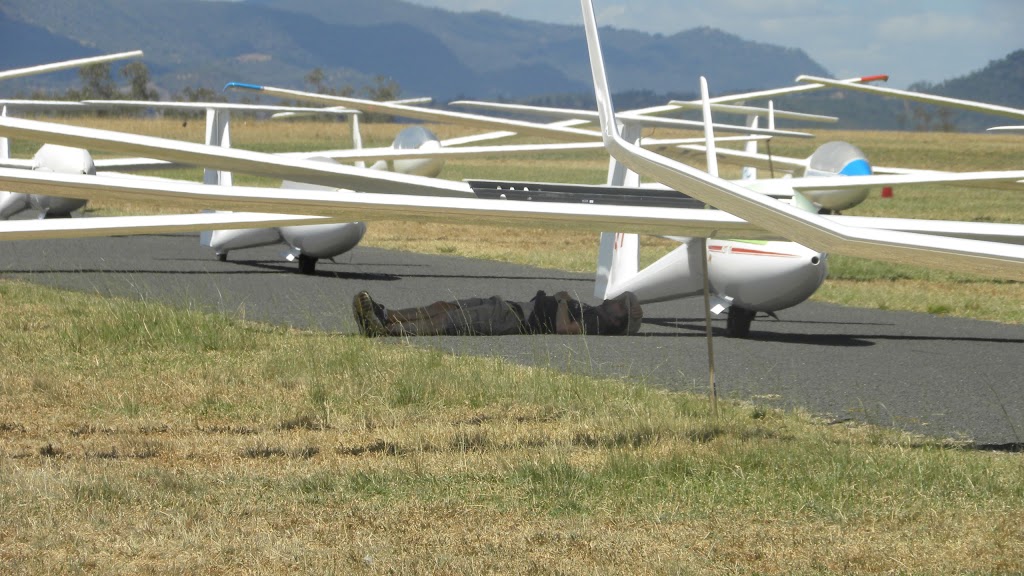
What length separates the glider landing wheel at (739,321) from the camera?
930cm

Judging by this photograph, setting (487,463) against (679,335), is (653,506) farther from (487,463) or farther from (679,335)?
(679,335)

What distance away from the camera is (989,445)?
18.3 ft

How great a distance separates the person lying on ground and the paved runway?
17cm

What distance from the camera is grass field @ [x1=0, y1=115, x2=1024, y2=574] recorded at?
151 inches

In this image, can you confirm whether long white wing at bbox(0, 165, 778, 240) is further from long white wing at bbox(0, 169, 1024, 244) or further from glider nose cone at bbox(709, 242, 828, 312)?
glider nose cone at bbox(709, 242, 828, 312)

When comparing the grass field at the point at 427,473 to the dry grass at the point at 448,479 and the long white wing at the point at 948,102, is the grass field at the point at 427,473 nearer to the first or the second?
the dry grass at the point at 448,479

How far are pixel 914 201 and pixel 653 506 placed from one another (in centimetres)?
2405

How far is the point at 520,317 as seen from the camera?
9016mm

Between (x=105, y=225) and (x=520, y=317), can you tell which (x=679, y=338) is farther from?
(x=105, y=225)

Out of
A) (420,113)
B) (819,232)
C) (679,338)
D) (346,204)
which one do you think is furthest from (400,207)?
(420,113)

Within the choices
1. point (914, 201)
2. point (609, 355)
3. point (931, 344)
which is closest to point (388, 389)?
point (609, 355)

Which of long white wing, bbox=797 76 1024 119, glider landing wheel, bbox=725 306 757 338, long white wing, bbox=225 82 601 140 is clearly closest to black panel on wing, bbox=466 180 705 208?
glider landing wheel, bbox=725 306 757 338

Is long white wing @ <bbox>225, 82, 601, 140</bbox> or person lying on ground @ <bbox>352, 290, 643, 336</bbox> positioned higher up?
long white wing @ <bbox>225, 82, 601, 140</bbox>

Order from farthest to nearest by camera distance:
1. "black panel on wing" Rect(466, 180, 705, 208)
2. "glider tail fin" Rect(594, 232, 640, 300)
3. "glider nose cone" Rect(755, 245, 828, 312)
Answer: "glider tail fin" Rect(594, 232, 640, 300), "glider nose cone" Rect(755, 245, 828, 312), "black panel on wing" Rect(466, 180, 705, 208)
